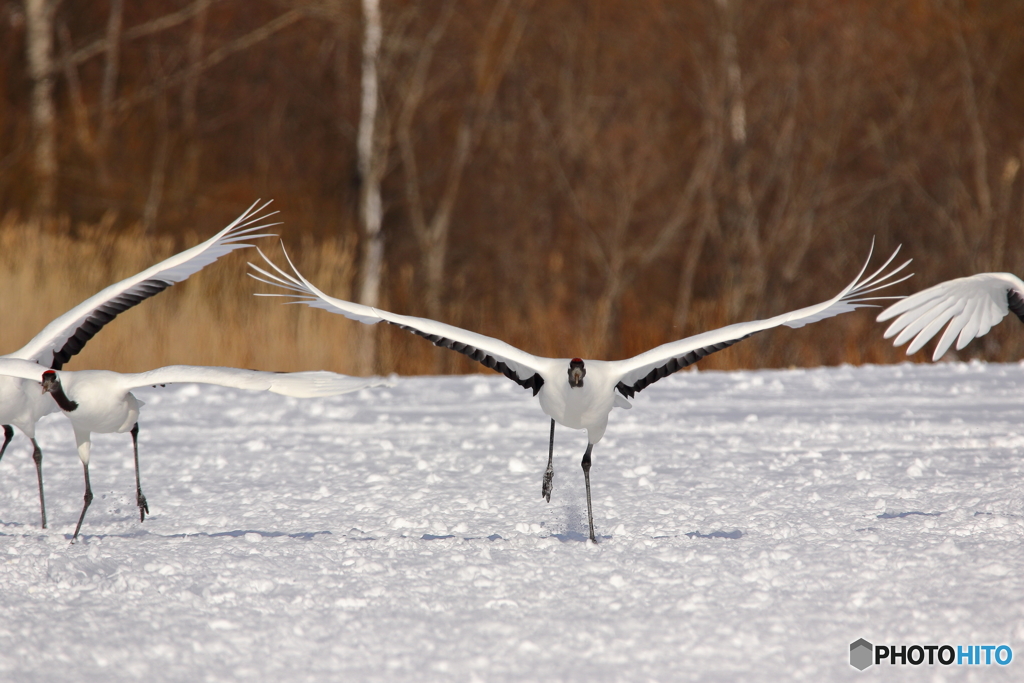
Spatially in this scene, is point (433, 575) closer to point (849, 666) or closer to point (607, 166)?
point (849, 666)

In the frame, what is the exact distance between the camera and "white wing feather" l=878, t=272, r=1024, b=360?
5.40 m

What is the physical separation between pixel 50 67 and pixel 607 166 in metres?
7.92

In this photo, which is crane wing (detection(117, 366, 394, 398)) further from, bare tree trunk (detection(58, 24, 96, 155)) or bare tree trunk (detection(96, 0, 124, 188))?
bare tree trunk (detection(58, 24, 96, 155))

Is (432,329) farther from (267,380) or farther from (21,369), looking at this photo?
(21,369)

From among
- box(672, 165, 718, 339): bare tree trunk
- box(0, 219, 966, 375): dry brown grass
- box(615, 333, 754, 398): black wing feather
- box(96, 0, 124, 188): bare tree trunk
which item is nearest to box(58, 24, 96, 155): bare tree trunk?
box(96, 0, 124, 188): bare tree trunk

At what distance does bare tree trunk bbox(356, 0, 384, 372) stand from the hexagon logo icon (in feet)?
34.0

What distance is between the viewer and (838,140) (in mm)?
16031

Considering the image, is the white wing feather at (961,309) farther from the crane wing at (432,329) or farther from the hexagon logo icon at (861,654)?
the hexagon logo icon at (861,654)

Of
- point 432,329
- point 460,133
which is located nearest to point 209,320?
point 432,329

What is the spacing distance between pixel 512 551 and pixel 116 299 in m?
2.55

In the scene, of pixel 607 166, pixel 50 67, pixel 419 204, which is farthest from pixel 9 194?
pixel 607 166

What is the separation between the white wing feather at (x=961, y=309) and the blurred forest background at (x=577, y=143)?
783 centimetres

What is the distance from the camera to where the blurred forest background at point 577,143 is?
14.5 metres

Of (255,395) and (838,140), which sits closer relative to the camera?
(255,395)
